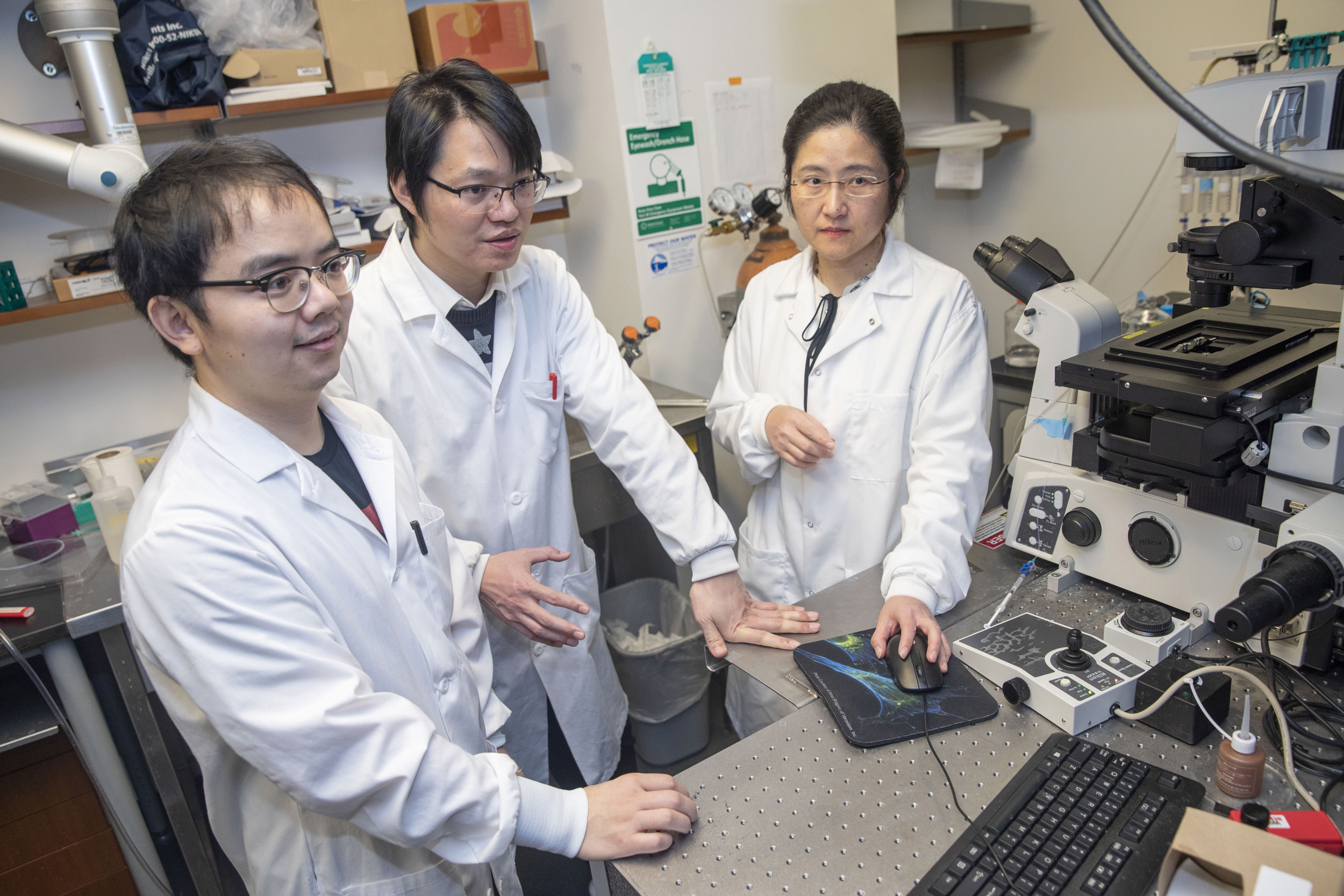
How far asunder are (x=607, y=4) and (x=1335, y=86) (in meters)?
1.74

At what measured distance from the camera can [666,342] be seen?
8.35 feet

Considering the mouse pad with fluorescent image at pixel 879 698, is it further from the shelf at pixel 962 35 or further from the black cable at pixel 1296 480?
the shelf at pixel 962 35

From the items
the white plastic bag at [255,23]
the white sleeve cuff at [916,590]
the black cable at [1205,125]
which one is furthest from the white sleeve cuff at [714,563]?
the white plastic bag at [255,23]

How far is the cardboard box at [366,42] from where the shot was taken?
201cm

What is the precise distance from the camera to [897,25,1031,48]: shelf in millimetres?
2621

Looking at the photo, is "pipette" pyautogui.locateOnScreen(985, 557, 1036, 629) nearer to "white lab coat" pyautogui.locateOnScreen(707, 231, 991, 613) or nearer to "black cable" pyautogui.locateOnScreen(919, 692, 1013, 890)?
"white lab coat" pyautogui.locateOnScreen(707, 231, 991, 613)

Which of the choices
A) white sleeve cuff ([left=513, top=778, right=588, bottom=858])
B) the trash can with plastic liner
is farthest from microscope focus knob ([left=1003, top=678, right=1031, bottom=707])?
the trash can with plastic liner

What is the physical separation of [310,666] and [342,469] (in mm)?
312

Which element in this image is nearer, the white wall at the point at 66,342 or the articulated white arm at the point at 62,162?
the articulated white arm at the point at 62,162

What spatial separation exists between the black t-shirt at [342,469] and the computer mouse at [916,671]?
662mm

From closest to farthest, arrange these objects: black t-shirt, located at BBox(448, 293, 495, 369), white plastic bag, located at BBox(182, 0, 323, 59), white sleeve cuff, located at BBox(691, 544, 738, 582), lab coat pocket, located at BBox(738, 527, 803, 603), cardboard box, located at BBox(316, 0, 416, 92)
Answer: white sleeve cuff, located at BBox(691, 544, 738, 582) < black t-shirt, located at BBox(448, 293, 495, 369) < lab coat pocket, located at BBox(738, 527, 803, 603) < white plastic bag, located at BBox(182, 0, 323, 59) < cardboard box, located at BBox(316, 0, 416, 92)

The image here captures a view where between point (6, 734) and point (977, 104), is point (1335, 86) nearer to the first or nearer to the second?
point (6, 734)

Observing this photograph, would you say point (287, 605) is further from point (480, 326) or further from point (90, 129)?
point (90, 129)

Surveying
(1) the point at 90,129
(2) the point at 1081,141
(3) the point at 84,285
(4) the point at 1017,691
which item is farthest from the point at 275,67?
(2) the point at 1081,141
